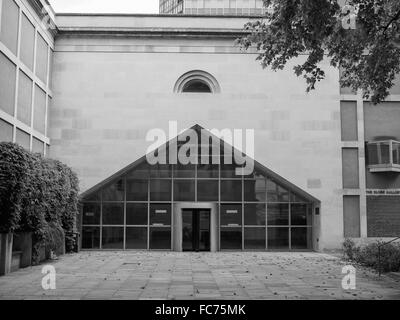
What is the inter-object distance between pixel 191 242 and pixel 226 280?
12.3 metres

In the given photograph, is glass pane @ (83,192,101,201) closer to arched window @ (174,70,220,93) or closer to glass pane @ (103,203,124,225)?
glass pane @ (103,203,124,225)

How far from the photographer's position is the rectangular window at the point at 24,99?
893 inches

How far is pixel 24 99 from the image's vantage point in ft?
76.2

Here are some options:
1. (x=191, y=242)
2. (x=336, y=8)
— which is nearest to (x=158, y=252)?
(x=191, y=242)

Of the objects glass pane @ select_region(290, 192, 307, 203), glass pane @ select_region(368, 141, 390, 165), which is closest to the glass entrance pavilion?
glass pane @ select_region(290, 192, 307, 203)

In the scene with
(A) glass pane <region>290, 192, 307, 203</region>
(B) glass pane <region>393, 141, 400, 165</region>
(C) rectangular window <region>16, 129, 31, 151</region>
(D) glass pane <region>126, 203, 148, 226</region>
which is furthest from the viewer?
(A) glass pane <region>290, 192, 307, 203</region>

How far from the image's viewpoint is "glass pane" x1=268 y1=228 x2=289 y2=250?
27484 mm

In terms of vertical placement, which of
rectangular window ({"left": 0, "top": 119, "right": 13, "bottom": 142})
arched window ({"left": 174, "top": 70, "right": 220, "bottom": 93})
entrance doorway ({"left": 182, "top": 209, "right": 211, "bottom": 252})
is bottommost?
entrance doorway ({"left": 182, "top": 209, "right": 211, "bottom": 252})

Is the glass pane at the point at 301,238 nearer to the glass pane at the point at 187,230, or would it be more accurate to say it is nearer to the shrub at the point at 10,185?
the glass pane at the point at 187,230

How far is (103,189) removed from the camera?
90.8ft

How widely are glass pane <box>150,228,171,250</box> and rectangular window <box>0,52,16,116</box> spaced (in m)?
9.44
